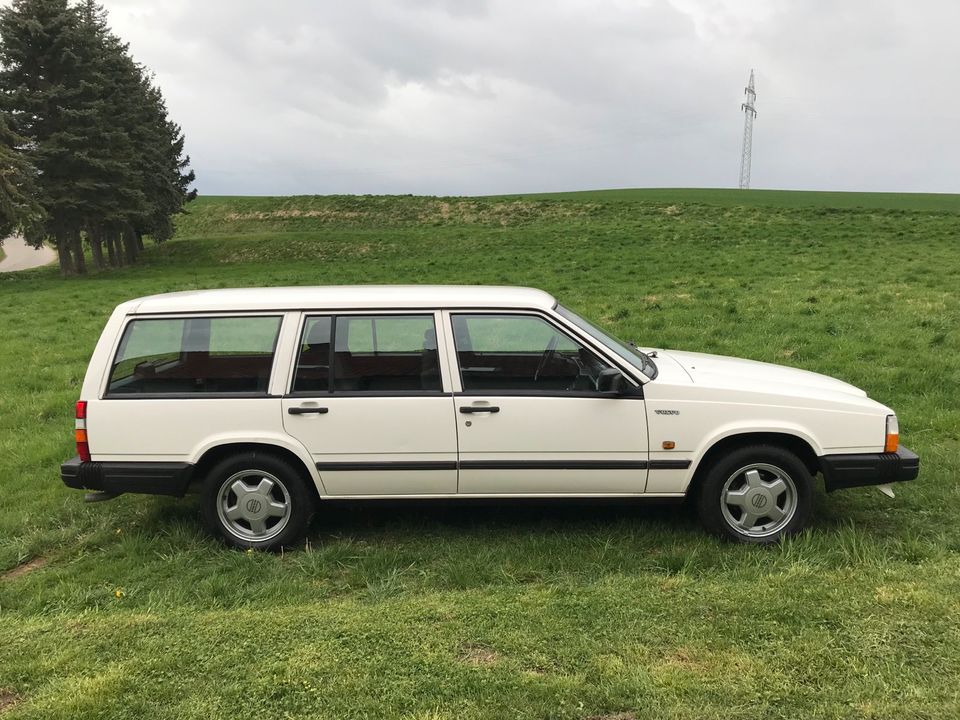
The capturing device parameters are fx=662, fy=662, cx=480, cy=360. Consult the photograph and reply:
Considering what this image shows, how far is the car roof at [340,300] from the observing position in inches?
165

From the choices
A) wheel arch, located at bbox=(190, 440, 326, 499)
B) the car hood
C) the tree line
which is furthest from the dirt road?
the car hood

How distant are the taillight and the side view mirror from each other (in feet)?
10.3

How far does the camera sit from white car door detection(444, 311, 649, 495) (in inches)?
156

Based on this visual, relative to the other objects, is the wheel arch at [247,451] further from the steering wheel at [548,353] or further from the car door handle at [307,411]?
the steering wheel at [548,353]

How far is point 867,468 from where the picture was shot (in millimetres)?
3945

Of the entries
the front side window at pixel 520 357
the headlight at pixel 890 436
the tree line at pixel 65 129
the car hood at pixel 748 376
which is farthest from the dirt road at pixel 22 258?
the headlight at pixel 890 436

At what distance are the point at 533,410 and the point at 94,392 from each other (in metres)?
2.71

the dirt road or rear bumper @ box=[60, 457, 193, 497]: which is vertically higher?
the dirt road

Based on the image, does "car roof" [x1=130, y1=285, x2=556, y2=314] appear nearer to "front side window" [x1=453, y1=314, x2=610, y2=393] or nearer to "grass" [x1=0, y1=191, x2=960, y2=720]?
"front side window" [x1=453, y1=314, x2=610, y2=393]

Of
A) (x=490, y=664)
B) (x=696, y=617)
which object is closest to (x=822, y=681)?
(x=696, y=617)

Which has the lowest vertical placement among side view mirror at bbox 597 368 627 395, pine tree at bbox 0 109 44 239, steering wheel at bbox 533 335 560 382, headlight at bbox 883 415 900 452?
headlight at bbox 883 415 900 452

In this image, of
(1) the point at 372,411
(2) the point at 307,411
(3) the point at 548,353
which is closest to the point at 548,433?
(3) the point at 548,353

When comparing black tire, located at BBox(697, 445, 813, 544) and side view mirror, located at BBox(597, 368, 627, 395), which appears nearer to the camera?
side view mirror, located at BBox(597, 368, 627, 395)

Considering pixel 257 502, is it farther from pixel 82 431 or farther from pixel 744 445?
pixel 744 445
